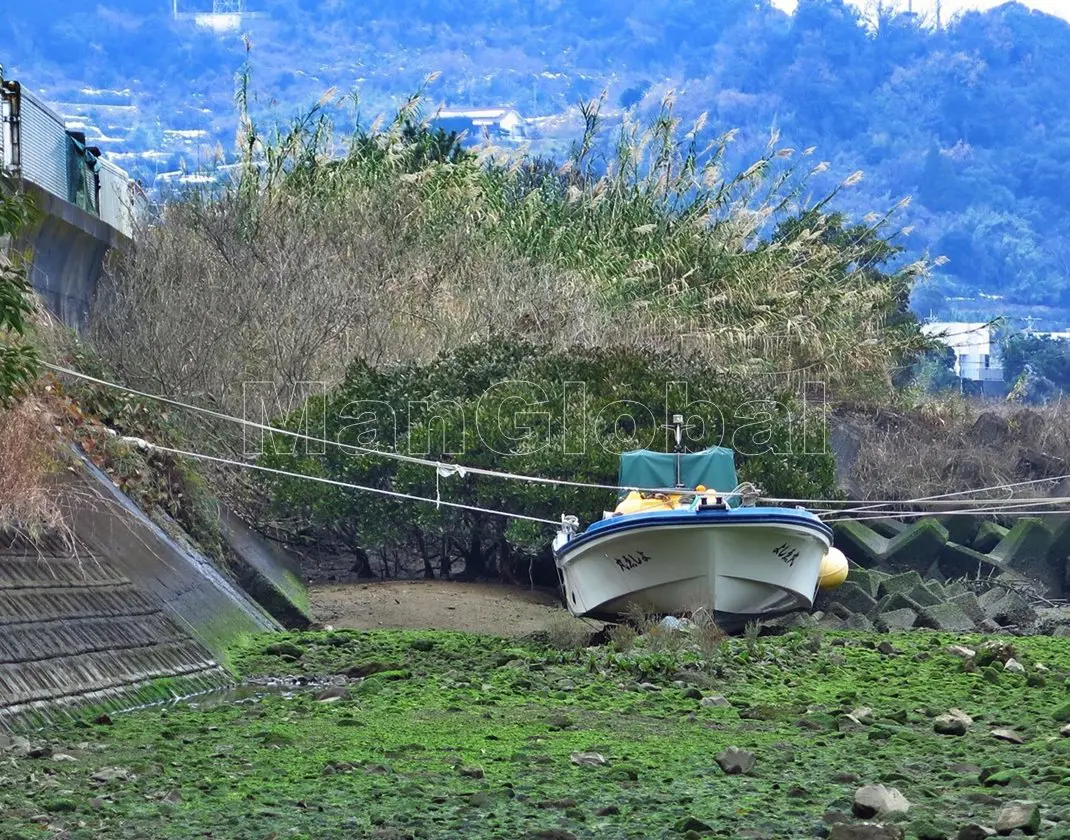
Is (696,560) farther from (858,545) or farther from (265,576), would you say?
(858,545)

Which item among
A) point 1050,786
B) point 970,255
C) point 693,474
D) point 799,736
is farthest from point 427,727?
point 970,255

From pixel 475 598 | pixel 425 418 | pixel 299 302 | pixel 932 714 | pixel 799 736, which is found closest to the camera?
pixel 799 736

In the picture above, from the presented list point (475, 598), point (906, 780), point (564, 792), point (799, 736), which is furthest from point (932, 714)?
point (475, 598)

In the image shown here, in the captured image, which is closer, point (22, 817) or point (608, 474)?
point (22, 817)

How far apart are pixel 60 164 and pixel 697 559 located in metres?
10.3

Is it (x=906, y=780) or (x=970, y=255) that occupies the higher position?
(x=970, y=255)

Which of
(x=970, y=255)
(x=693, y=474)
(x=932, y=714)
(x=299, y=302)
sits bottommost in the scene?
(x=932, y=714)

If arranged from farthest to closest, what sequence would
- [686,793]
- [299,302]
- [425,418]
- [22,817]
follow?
[299,302] < [425,418] < [686,793] < [22,817]

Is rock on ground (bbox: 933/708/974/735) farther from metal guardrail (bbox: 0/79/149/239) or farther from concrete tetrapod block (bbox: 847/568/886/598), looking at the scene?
concrete tetrapod block (bbox: 847/568/886/598)

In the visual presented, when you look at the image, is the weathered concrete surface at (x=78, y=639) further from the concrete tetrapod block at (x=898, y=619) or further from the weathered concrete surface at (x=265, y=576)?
the concrete tetrapod block at (x=898, y=619)

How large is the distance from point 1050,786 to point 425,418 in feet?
58.0

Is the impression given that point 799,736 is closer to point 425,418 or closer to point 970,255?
point 425,418

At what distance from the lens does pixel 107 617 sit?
43.9 feet

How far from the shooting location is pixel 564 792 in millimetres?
8438
